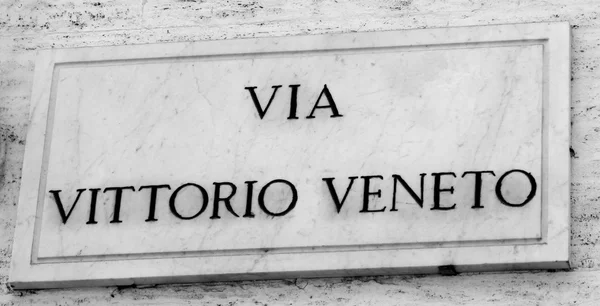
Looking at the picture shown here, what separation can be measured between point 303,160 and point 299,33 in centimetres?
61

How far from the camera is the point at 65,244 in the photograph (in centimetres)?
731

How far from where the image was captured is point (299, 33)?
25.1 feet

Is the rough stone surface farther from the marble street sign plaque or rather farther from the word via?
the word via

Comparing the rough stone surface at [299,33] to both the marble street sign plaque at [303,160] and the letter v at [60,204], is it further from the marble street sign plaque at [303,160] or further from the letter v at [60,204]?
the letter v at [60,204]

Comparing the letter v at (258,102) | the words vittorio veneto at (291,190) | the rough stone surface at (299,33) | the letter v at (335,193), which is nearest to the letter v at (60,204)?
the words vittorio veneto at (291,190)

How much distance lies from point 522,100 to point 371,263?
83 cm

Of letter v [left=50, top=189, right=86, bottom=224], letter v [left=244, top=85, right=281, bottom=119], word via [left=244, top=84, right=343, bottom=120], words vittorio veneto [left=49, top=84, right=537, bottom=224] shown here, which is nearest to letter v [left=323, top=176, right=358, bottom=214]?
words vittorio veneto [left=49, top=84, right=537, bottom=224]

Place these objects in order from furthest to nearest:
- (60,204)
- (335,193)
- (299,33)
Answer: (299,33)
(60,204)
(335,193)

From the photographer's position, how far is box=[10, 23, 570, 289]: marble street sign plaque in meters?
7.06

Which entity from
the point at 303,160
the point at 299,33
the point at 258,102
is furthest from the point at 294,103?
the point at 299,33

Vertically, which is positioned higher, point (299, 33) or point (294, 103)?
point (299, 33)

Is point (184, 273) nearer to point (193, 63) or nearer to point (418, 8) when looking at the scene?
point (193, 63)

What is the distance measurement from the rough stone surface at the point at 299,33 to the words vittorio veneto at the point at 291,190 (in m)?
0.25

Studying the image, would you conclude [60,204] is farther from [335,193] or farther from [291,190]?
[335,193]
